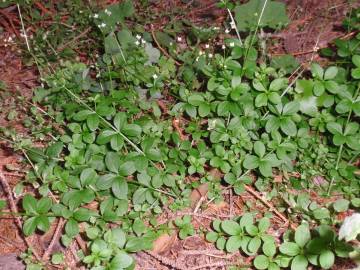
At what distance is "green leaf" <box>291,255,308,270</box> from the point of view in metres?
1.95

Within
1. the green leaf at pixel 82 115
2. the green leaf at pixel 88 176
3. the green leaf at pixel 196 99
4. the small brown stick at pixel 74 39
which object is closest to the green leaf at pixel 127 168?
the green leaf at pixel 88 176

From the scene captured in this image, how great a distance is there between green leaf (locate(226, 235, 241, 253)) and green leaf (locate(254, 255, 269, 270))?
125 millimetres

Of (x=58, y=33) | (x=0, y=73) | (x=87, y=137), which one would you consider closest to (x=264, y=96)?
(x=87, y=137)

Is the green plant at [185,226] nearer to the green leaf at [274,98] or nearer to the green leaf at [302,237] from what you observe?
the green leaf at [302,237]

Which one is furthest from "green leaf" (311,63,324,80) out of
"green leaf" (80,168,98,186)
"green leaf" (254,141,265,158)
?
"green leaf" (80,168,98,186)

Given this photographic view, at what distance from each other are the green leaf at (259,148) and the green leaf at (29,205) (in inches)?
54.2

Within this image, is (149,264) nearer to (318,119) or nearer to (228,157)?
(228,157)

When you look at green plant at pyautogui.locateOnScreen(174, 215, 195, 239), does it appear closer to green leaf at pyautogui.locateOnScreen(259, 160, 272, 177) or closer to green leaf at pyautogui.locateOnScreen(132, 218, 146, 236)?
green leaf at pyautogui.locateOnScreen(132, 218, 146, 236)

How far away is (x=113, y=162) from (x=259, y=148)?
0.92 m

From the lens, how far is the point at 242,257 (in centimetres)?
225

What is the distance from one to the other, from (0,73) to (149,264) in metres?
2.57

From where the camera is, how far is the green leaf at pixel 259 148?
2.40 meters

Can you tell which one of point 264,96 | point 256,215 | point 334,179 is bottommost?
point 256,215

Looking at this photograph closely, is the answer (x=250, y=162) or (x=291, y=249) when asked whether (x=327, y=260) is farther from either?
(x=250, y=162)
